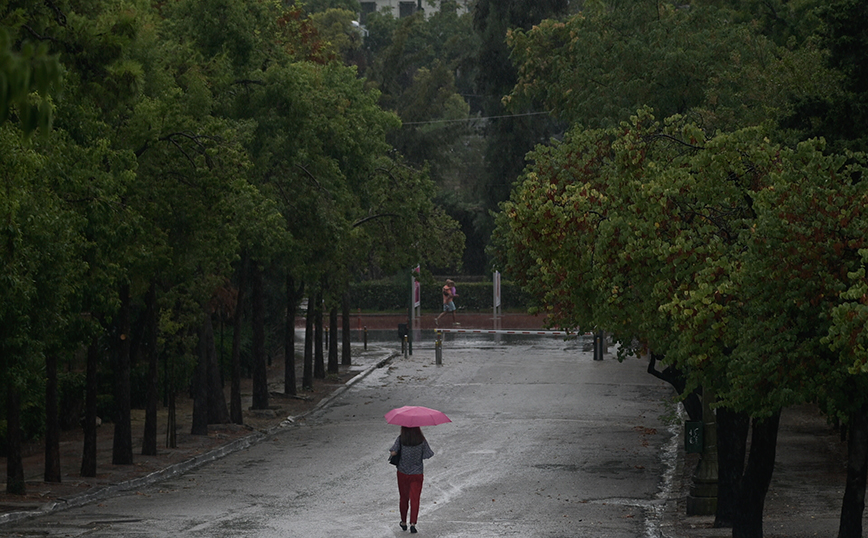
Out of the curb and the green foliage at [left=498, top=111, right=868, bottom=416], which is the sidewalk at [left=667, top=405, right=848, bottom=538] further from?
the curb

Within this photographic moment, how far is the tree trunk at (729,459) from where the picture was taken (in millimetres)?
15125

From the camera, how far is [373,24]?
95.5 m

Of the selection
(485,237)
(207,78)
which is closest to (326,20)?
(485,237)

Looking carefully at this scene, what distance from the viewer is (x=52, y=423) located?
19.3 m

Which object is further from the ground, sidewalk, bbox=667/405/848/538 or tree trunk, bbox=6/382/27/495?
tree trunk, bbox=6/382/27/495

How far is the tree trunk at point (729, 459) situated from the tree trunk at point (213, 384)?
1407 cm

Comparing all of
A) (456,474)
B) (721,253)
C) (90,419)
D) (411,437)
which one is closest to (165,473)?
(90,419)

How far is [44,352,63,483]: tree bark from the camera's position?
19.2 m

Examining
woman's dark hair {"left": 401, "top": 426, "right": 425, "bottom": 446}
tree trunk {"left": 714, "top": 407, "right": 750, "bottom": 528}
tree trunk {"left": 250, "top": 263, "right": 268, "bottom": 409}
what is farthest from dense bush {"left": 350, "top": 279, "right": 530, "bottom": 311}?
woman's dark hair {"left": 401, "top": 426, "right": 425, "bottom": 446}

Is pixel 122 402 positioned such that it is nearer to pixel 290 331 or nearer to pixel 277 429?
pixel 277 429

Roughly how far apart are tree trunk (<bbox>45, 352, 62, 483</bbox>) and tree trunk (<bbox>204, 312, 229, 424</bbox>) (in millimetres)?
7160

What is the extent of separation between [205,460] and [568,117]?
42.8 ft

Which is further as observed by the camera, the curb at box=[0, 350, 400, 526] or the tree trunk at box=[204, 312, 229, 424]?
the tree trunk at box=[204, 312, 229, 424]

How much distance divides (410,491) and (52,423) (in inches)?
287
